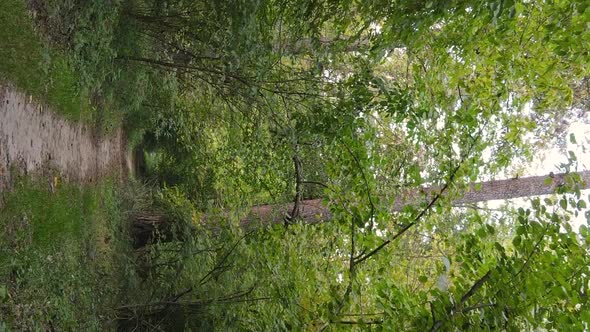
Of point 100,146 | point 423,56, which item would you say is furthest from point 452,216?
point 100,146

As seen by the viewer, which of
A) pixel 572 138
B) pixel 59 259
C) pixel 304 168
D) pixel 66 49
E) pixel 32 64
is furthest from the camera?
pixel 304 168

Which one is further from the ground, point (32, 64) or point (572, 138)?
point (32, 64)

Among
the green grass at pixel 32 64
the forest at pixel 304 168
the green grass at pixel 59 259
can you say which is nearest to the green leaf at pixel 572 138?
the forest at pixel 304 168

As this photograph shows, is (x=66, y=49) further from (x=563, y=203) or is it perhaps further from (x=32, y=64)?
(x=563, y=203)

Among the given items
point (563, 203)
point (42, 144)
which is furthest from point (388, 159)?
point (42, 144)

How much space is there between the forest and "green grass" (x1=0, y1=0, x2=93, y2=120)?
32 mm

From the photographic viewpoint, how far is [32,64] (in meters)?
6.88

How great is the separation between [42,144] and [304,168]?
13.0ft

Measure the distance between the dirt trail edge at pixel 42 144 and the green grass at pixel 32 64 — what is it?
0.55ft

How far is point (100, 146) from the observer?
1180 cm

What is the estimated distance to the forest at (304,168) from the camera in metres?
4.02

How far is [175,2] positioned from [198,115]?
393cm

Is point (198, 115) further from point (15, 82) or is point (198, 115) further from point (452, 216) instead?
point (452, 216)

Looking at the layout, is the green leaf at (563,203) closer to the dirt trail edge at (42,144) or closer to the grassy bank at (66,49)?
the dirt trail edge at (42,144)
